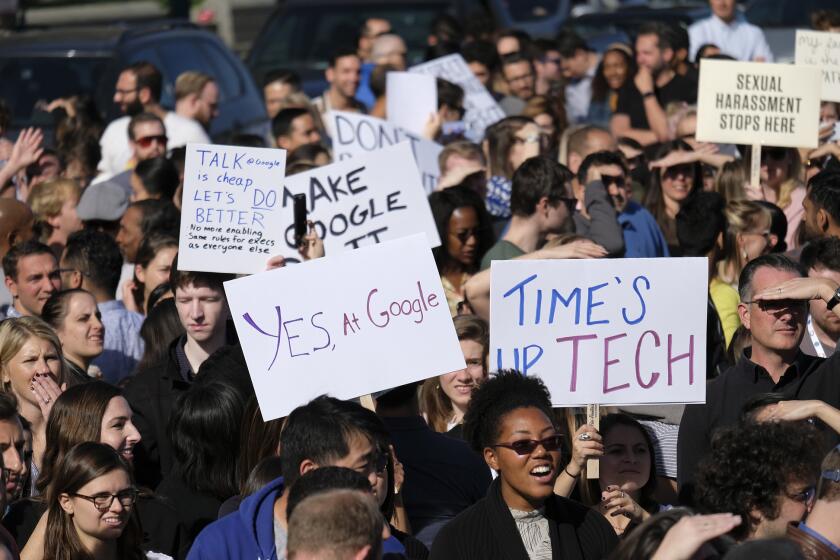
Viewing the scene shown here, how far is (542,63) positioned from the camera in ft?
51.6

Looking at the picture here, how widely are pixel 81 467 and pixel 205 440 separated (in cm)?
75

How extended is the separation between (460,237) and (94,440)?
3.09 metres

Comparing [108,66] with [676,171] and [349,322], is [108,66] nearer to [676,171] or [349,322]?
[676,171]

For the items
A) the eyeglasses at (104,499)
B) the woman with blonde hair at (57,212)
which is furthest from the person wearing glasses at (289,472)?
the woman with blonde hair at (57,212)

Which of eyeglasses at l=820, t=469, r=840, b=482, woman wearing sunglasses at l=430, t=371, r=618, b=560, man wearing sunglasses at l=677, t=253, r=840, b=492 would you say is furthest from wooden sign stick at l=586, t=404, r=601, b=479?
eyeglasses at l=820, t=469, r=840, b=482

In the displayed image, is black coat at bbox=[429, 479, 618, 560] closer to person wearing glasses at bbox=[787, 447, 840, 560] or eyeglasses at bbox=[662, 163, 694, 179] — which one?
person wearing glasses at bbox=[787, 447, 840, 560]

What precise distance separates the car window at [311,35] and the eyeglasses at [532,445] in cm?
1241

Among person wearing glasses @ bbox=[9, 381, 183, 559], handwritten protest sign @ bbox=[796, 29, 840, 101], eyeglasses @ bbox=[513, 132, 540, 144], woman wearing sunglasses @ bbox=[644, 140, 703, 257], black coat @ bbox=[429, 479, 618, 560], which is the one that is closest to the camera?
black coat @ bbox=[429, 479, 618, 560]

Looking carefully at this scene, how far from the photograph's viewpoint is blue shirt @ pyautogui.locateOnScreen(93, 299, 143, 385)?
27.8 ft

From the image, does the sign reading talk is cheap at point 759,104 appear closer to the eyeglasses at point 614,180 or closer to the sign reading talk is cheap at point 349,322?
the eyeglasses at point 614,180

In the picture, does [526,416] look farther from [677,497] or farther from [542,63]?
[542,63]

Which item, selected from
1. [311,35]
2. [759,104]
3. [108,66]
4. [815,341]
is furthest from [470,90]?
[815,341]

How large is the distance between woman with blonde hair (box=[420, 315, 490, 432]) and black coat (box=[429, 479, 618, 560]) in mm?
1879

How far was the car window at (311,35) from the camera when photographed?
57.7 feet
